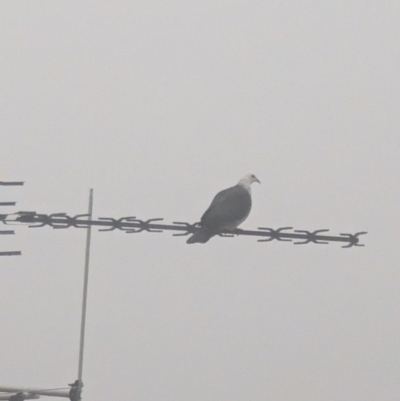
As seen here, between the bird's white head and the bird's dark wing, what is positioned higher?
the bird's white head

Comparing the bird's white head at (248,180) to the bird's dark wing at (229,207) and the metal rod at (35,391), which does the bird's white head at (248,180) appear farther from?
the metal rod at (35,391)

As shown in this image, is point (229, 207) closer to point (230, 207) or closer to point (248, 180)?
point (230, 207)

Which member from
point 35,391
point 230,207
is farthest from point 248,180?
point 35,391

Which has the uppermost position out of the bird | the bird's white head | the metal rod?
the bird's white head

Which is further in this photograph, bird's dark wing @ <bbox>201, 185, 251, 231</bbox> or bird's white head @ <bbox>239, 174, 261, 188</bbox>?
bird's white head @ <bbox>239, 174, 261, 188</bbox>

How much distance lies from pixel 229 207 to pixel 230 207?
2 centimetres

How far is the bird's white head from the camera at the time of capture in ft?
22.5

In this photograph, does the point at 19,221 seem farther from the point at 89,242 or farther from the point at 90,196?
the point at 89,242

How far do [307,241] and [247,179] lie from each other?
462 centimetres

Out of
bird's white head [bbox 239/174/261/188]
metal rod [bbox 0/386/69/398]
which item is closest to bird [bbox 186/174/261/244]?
bird's white head [bbox 239/174/261/188]

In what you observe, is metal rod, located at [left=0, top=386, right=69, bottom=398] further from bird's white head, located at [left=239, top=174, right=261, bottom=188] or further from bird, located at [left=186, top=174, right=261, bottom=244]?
bird's white head, located at [left=239, top=174, right=261, bottom=188]

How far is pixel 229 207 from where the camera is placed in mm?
5777

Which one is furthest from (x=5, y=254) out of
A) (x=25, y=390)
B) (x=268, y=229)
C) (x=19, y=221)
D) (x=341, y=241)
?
(x=25, y=390)

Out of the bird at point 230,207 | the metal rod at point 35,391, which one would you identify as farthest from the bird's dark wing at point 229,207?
the metal rod at point 35,391
